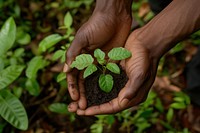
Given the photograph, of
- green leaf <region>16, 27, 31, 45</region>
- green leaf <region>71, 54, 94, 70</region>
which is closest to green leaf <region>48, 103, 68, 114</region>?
green leaf <region>16, 27, 31, 45</region>

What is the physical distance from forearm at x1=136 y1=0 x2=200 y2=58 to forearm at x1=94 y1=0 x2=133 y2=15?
21cm

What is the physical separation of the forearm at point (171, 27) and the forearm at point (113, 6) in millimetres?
214

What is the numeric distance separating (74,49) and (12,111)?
1.40ft

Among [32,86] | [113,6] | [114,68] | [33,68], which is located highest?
[113,6]

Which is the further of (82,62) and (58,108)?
(58,108)

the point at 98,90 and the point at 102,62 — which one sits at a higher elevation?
the point at 102,62

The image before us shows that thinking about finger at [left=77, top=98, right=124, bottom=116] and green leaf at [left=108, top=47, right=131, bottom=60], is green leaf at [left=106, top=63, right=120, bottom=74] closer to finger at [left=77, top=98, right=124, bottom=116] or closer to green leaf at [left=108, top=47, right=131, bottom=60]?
green leaf at [left=108, top=47, right=131, bottom=60]

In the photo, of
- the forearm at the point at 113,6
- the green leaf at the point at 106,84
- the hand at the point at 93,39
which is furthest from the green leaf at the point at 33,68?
the green leaf at the point at 106,84

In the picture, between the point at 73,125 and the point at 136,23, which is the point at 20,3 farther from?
the point at 73,125

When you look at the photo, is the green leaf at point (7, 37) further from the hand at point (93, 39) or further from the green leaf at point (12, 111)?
the hand at point (93, 39)

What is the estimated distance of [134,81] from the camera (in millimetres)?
1384

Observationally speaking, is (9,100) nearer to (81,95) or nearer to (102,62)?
(81,95)

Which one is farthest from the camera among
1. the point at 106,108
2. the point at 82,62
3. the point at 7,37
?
the point at 7,37

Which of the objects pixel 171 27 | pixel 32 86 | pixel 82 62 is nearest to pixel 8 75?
pixel 32 86
